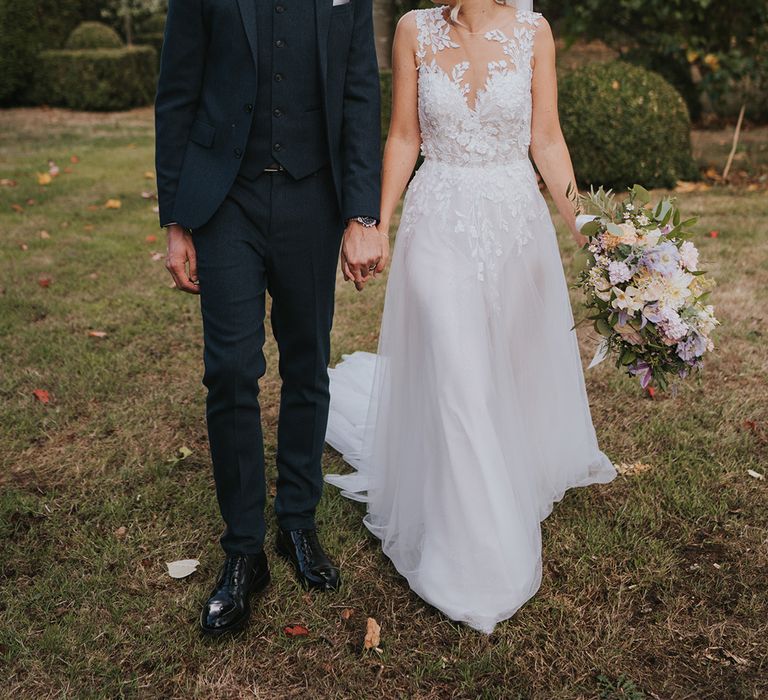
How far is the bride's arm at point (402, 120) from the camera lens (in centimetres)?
317

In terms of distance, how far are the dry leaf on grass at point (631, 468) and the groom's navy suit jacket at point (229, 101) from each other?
5.94ft

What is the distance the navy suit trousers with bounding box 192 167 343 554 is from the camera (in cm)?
271

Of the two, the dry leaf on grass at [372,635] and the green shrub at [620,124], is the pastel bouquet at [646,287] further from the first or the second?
the green shrub at [620,124]

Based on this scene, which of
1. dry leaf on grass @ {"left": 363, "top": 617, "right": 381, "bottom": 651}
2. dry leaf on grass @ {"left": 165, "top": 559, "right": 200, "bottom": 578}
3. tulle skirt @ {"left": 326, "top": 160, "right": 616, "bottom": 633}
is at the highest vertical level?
tulle skirt @ {"left": 326, "top": 160, "right": 616, "bottom": 633}

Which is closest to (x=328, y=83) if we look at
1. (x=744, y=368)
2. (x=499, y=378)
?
(x=499, y=378)

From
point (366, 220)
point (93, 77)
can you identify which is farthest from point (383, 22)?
point (93, 77)

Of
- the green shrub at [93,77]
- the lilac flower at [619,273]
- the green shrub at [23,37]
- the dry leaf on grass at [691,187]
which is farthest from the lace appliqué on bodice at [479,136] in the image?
the green shrub at [23,37]

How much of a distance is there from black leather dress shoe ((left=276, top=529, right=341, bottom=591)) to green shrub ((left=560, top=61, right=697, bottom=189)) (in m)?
6.75

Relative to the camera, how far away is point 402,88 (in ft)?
10.5

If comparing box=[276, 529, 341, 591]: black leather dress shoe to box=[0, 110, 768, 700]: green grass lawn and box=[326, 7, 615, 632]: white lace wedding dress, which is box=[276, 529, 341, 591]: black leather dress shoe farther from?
box=[326, 7, 615, 632]: white lace wedding dress

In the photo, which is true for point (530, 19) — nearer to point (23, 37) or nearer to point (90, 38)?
point (90, 38)

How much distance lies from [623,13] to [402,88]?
8813mm

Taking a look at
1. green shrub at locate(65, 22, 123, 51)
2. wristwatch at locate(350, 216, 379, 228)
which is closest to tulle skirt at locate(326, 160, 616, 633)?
wristwatch at locate(350, 216, 379, 228)

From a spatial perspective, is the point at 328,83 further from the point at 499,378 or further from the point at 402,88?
the point at 499,378
